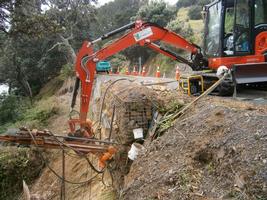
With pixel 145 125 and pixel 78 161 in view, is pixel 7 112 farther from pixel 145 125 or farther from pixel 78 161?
pixel 145 125

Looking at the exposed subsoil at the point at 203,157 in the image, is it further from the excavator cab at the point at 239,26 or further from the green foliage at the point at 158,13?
the green foliage at the point at 158,13

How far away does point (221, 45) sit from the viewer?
379 inches

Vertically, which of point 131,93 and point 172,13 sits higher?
point 172,13

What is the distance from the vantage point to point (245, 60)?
923 centimetres

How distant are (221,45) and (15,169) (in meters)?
8.78

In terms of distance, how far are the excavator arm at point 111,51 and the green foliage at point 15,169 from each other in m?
6.08

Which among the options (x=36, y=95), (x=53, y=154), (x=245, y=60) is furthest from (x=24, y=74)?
(x=245, y=60)

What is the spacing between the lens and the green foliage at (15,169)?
13672 mm

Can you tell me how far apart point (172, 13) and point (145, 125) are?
86.3 feet

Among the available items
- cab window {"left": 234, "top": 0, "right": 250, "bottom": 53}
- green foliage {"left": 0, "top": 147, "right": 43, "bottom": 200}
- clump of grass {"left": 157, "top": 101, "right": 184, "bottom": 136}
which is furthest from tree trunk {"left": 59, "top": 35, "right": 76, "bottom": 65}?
clump of grass {"left": 157, "top": 101, "right": 184, "bottom": 136}

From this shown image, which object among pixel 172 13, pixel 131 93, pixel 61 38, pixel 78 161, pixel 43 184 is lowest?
pixel 43 184

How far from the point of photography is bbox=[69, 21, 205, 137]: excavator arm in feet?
27.5

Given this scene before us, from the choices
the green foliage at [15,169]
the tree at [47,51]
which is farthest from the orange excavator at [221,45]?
the tree at [47,51]

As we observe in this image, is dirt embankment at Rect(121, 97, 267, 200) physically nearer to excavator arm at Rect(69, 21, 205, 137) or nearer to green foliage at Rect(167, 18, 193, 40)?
excavator arm at Rect(69, 21, 205, 137)
